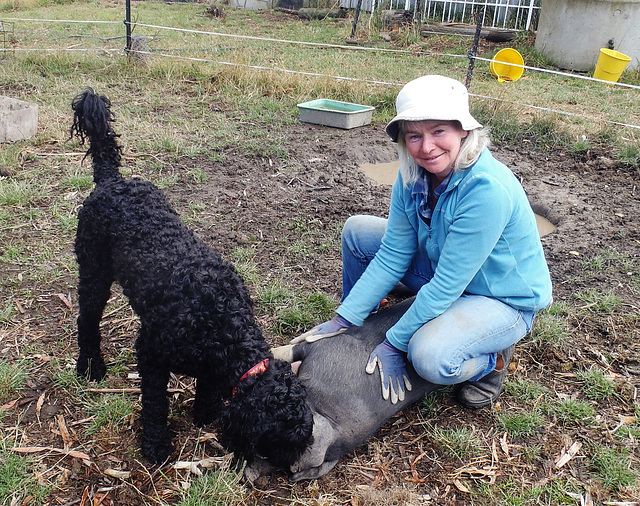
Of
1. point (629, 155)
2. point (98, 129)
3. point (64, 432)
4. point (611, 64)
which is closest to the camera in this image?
point (64, 432)

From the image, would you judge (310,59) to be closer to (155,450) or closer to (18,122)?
(18,122)

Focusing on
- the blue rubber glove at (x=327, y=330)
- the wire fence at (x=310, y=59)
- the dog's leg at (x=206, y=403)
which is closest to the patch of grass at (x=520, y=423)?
the blue rubber glove at (x=327, y=330)

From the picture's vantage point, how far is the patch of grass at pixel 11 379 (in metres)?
2.96

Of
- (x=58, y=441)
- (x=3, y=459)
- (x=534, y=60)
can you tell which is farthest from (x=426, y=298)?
(x=534, y=60)

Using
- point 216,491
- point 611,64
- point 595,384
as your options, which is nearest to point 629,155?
point 595,384

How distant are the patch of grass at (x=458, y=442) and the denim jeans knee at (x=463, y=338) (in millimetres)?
274

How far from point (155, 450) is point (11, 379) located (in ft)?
3.36

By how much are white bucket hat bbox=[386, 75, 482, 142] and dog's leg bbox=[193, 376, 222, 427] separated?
5.01 feet

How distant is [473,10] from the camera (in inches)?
560

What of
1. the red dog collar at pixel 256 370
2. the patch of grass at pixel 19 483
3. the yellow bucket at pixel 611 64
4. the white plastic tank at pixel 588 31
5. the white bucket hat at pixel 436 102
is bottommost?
the patch of grass at pixel 19 483

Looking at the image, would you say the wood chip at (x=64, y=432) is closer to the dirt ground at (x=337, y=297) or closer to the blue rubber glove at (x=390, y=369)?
the dirt ground at (x=337, y=297)

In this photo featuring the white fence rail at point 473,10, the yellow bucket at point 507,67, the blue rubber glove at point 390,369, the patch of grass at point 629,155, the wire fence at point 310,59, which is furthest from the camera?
the white fence rail at point 473,10

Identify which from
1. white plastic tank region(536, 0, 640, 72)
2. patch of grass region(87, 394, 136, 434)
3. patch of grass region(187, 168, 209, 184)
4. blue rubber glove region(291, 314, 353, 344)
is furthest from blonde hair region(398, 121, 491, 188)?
white plastic tank region(536, 0, 640, 72)

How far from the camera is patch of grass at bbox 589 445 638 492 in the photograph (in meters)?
2.50
